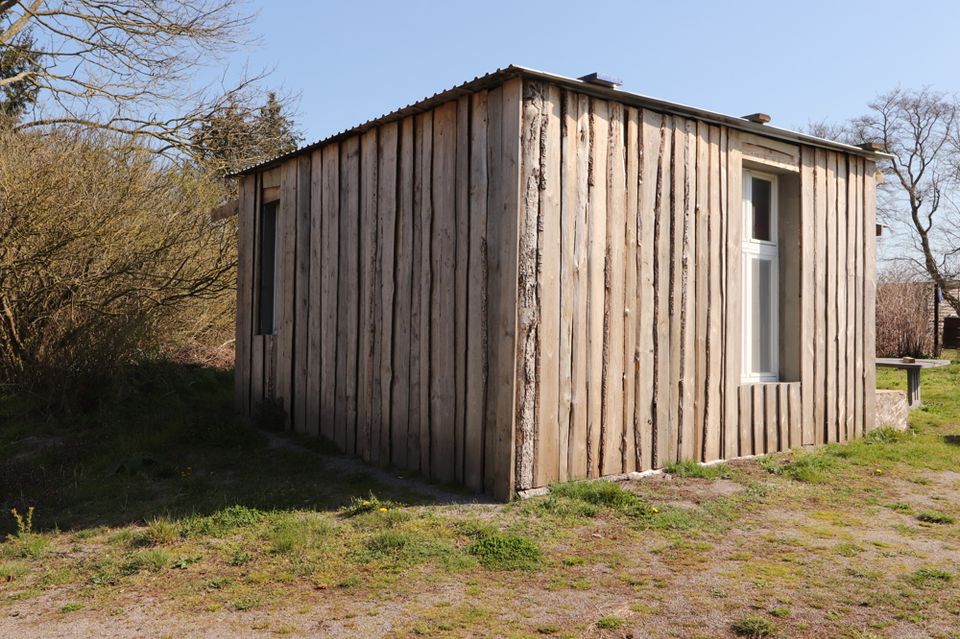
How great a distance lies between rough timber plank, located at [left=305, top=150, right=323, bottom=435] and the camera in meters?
8.69

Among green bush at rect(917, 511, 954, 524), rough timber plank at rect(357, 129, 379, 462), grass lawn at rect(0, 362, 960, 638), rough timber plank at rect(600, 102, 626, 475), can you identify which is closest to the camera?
grass lawn at rect(0, 362, 960, 638)

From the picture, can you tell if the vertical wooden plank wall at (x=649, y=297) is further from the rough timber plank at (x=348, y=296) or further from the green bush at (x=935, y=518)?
the rough timber plank at (x=348, y=296)

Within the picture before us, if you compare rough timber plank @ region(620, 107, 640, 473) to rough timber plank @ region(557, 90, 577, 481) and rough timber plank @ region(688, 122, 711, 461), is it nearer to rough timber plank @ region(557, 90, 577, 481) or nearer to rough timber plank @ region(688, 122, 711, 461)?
rough timber plank @ region(557, 90, 577, 481)

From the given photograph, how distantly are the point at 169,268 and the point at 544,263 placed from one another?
23.6 feet

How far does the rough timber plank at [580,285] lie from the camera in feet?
21.3

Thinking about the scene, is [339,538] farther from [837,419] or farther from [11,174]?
[11,174]

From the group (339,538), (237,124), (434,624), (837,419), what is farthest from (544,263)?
(237,124)

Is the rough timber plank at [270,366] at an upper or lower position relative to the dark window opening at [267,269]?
lower

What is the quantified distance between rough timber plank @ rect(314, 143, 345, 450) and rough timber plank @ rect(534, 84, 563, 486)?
2.74 metres

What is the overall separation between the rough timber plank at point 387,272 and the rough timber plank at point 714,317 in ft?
9.33

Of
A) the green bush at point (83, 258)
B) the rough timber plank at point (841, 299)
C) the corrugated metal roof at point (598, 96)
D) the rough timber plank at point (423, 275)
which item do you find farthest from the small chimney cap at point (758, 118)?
the green bush at point (83, 258)

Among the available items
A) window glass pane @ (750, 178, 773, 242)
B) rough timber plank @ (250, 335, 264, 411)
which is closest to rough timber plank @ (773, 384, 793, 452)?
window glass pane @ (750, 178, 773, 242)

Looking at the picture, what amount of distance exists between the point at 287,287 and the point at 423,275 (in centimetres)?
271

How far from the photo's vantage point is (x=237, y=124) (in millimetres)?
15812
